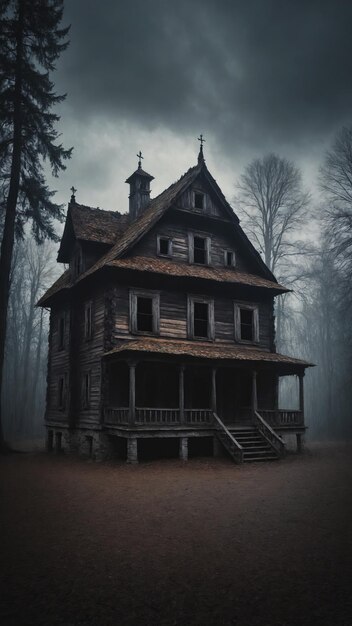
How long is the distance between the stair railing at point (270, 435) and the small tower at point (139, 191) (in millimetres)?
14705

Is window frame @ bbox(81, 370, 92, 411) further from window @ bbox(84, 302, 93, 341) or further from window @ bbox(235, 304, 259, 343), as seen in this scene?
window @ bbox(235, 304, 259, 343)

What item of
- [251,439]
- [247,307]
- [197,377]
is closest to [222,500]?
[251,439]

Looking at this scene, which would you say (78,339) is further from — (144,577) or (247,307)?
(144,577)

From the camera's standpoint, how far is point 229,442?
19094 millimetres

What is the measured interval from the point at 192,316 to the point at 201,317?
0.97 meters

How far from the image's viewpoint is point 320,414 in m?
44.6

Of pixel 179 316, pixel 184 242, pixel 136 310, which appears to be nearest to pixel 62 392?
pixel 136 310

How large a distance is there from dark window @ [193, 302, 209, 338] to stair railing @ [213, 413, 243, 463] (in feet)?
16.1

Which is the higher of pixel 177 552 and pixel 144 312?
pixel 144 312

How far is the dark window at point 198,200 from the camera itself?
24781mm

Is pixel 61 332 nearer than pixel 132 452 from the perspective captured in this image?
No

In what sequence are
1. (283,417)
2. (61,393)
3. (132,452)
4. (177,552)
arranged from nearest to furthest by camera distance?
(177,552), (132,452), (283,417), (61,393)

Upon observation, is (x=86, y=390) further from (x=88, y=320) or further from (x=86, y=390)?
(x=88, y=320)

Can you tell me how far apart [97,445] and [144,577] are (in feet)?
47.5
